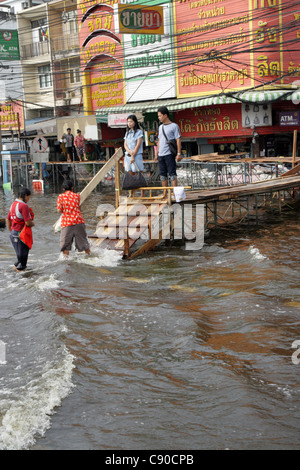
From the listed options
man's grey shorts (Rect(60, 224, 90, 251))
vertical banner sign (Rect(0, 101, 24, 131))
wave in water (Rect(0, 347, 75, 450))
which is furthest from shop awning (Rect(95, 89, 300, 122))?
wave in water (Rect(0, 347, 75, 450))

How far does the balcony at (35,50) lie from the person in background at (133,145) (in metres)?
30.8

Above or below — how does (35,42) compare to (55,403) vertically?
above

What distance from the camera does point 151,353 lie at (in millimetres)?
7109

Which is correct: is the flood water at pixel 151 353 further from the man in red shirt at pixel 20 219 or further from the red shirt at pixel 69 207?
the red shirt at pixel 69 207

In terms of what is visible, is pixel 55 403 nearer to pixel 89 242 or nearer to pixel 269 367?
pixel 269 367

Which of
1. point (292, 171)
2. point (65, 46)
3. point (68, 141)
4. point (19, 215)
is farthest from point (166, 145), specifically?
point (65, 46)

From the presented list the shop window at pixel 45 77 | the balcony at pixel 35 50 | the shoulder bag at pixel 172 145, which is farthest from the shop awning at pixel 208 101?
the balcony at pixel 35 50

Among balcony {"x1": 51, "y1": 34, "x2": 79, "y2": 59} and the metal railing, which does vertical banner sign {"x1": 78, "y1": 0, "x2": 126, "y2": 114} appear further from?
the metal railing

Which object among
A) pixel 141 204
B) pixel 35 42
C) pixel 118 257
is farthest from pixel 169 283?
pixel 35 42

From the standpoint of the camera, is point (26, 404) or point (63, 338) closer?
point (26, 404)

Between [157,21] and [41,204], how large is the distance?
973cm

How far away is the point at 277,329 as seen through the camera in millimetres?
7738

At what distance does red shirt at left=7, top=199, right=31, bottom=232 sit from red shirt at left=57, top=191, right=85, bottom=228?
0.72 m

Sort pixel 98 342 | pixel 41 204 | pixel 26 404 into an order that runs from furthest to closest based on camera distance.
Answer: pixel 41 204, pixel 98 342, pixel 26 404
